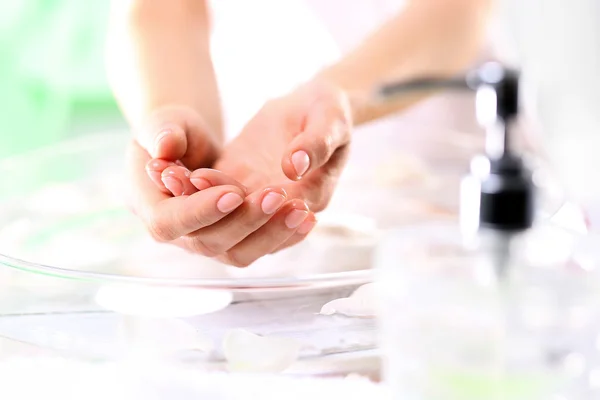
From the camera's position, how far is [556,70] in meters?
0.75

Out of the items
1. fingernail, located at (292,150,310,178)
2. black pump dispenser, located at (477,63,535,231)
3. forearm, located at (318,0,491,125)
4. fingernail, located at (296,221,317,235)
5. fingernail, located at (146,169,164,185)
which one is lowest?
forearm, located at (318,0,491,125)

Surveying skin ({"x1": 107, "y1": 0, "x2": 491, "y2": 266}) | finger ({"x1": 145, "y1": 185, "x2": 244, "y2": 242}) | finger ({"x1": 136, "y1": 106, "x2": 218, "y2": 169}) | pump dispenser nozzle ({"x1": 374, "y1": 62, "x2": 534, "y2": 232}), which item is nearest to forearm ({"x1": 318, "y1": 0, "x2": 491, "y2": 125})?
skin ({"x1": 107, "y1": 0, "x2": 491, "y2": 266})

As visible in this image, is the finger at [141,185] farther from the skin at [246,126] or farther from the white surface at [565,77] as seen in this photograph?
the white surface at [565,77]

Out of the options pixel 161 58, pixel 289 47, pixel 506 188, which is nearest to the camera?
pixel 506 188

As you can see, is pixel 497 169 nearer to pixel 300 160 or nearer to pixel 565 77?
pixel 300 160

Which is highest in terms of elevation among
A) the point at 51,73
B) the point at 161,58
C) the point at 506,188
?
the point at 506,188

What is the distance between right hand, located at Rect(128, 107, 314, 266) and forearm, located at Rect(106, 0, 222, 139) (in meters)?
0.17

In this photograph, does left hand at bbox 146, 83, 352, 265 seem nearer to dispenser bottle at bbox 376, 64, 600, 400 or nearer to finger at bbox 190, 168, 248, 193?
finger at bbox 190, 168, 248, 193

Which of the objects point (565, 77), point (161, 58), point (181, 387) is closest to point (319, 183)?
point (181, 387)

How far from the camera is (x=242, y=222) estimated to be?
1.18 ft

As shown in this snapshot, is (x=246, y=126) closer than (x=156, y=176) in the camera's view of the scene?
Answer: No

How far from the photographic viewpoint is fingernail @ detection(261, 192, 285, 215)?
352 millimetres

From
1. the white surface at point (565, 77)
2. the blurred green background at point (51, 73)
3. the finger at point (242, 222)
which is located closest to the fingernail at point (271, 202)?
the finger at point (242, 222)

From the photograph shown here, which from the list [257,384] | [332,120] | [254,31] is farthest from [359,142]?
[257,384]
